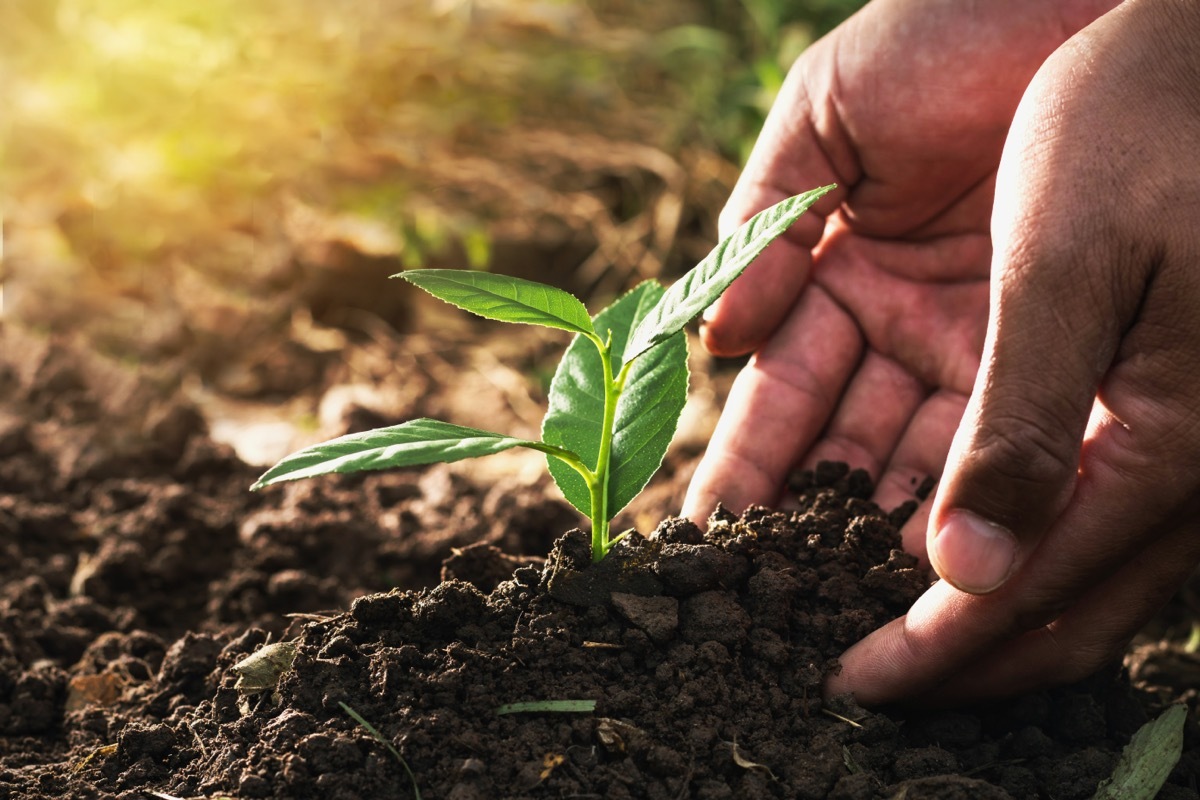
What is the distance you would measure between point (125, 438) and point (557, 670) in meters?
1.73

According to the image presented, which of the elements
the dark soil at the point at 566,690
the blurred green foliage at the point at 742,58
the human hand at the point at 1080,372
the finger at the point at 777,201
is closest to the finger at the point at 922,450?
the dark soil at the point at 566,690

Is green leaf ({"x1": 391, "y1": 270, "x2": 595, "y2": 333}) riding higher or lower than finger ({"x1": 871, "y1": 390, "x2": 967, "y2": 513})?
higher

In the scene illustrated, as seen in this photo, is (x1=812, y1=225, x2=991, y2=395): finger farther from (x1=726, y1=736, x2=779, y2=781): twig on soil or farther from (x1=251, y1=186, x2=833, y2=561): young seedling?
(x1=726, y1=736, x2=779, y2=781): twig on soil

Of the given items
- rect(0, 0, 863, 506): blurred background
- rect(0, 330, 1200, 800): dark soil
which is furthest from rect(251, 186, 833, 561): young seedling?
rect(0, 0, 863, 506): blurred background

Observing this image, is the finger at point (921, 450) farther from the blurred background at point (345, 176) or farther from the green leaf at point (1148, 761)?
the blurred background at point (345, 176)

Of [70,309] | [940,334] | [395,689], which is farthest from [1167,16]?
[70,309]

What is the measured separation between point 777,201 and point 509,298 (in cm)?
87

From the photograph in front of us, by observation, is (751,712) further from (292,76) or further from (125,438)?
(292,76)

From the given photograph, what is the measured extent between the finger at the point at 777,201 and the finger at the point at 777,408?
0.05 m

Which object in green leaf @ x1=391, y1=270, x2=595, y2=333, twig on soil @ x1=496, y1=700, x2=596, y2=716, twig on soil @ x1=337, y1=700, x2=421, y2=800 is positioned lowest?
twig on soil @ x1=337, y1=700, x2=421, y2=800

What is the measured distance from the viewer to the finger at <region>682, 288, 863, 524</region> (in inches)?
79.8

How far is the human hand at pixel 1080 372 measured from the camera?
53.6 inches

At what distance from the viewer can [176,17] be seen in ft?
15.4

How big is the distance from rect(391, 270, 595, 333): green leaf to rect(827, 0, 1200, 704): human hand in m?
0.55
